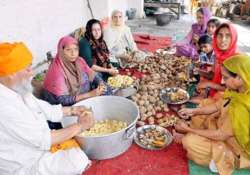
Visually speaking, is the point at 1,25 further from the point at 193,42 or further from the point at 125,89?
the point at 193,42

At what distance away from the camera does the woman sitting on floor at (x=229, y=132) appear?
1.83 meters

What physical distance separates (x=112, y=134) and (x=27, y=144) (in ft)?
1.94

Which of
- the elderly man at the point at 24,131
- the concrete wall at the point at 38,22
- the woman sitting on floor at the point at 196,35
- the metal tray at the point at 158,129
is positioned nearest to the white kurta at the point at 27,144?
the elderly man at the point at 24,131

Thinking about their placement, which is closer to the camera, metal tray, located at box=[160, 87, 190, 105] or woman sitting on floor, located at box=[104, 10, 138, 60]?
metal tray, located at box=[160, 87, 190, 105]

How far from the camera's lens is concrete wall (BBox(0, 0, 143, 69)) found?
3146 mm

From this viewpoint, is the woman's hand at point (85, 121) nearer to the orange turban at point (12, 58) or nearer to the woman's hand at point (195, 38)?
the orange turban at point (12, 58)

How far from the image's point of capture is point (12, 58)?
1.52m

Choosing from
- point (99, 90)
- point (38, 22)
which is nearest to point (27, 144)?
point (99, 90)

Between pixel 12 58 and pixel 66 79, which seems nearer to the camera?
pixel 12 58

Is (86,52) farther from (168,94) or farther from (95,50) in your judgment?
(168,94)

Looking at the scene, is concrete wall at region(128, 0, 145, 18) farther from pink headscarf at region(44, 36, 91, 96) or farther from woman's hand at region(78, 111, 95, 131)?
woman's hand at region(78, 111, 95, 131)

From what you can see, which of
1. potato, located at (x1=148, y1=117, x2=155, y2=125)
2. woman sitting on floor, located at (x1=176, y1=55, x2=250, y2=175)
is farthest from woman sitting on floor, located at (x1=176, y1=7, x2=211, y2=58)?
woman sitting on floor, located at (x1=176, y1=55, x2=250, y2=175)

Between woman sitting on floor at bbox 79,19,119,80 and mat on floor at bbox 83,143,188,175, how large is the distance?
122cm

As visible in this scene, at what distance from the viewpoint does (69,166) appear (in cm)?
179
